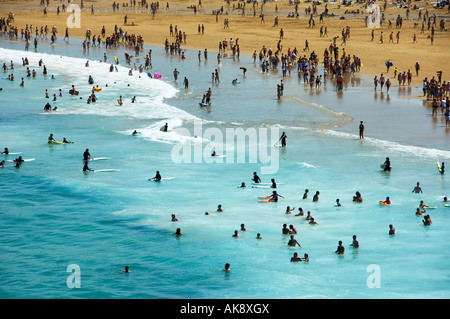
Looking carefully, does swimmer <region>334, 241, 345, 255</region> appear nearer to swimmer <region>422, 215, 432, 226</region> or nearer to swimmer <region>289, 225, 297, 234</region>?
swimmer <region>289, 225, 297, 234</region>

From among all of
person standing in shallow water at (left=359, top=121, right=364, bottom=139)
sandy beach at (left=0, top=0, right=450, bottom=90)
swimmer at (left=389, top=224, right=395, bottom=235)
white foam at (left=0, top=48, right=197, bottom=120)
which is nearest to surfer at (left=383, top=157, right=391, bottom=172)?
person standing in shallow water at (left=359, top=121, right=364, bottom=139)

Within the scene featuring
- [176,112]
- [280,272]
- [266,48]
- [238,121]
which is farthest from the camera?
[266,48]

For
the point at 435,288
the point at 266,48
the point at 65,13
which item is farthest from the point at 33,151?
the point at 65,13

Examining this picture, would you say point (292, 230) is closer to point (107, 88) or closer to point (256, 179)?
point (256, 179)

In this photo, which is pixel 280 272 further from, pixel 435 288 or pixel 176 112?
pixel 176 112

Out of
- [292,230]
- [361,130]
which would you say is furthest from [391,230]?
[361,130]
